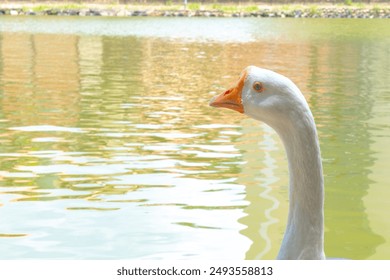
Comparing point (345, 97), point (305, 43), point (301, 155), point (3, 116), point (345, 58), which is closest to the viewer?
point (301, 155)

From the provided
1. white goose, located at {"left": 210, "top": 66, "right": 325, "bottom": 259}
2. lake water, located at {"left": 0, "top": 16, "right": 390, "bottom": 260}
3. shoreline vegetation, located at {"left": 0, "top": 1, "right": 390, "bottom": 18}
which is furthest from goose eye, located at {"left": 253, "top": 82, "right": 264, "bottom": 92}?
shoreline vegetation, located at {"left": 0, "top": 1, "right": 390, "bottom": 18}

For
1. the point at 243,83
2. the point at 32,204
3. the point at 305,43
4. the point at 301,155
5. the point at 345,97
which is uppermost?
the point at 243,83

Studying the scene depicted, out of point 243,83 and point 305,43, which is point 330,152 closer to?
point 243,83

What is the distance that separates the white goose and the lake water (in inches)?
86.9

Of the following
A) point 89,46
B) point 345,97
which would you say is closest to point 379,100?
point 345,97

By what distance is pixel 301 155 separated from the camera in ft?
9.41

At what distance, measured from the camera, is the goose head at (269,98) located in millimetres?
2812

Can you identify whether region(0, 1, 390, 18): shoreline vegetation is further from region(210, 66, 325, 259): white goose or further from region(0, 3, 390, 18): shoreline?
region(210, 66, 325, 259): white goose

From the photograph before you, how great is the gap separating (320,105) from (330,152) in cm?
396

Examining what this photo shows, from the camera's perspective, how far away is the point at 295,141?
286 cm

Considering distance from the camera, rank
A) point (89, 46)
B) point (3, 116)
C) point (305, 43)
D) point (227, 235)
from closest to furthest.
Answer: point (227, 235) → point (3, 116) → point (89, 46) → point (305, 43)

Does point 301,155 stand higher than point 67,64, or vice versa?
point 301,155

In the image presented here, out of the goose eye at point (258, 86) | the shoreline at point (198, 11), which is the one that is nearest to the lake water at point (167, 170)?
the goose eye at point (258, 86)

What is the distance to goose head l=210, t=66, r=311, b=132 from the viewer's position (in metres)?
2.81
